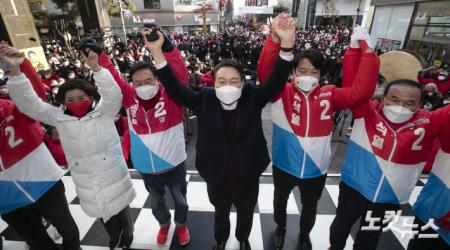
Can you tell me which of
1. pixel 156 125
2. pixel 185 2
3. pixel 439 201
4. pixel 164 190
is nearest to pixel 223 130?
pixel 156 125

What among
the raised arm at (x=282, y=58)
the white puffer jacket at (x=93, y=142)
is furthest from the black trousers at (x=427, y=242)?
the white puffer jacket at (x=93, y=142)

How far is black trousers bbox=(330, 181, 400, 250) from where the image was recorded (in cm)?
170

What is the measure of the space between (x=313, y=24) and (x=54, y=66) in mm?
30933

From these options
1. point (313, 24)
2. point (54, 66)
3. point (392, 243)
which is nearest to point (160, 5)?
point (313, 24)

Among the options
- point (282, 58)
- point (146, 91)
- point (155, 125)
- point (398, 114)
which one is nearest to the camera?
point (282, 58)

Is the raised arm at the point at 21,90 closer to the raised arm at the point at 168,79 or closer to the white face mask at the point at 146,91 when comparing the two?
the white face mask at the point at 146,91

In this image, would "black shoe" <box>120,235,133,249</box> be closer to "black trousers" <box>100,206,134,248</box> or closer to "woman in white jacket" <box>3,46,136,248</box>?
"black trousers" <box>100,206,134,248</box>

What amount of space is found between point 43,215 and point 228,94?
160cm

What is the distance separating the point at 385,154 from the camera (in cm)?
157

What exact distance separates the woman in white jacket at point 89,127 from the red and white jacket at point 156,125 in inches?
4.9

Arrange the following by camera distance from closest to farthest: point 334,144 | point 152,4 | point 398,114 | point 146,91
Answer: point 398,114 → point 146,91 → point 334,144 → point 152,4

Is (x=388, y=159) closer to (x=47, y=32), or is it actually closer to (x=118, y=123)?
(x=118, y=123)

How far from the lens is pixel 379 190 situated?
63.9 inches

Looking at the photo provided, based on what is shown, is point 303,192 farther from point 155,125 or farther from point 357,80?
point 155,125
